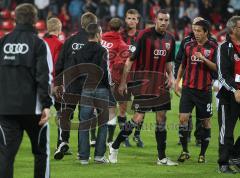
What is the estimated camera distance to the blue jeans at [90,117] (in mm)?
11664

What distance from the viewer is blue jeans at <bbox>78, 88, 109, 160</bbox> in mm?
11664

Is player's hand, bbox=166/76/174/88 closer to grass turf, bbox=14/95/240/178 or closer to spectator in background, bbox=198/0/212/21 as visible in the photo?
grass turf, bbox=14/95/240/178

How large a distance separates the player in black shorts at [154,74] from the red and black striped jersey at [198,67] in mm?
330

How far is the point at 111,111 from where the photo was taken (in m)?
→ 13.0

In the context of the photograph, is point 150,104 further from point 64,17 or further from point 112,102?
point 64,17

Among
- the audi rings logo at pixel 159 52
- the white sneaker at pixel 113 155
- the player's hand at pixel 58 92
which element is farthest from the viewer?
the player's hand at pixel 58 92

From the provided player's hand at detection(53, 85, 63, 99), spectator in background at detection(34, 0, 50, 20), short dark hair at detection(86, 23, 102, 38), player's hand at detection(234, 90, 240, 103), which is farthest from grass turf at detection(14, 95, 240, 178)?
spectator in background at detection(34, 0, 50, 20)

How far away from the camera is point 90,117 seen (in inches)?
465

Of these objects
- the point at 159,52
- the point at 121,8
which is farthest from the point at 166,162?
the point at 121,8

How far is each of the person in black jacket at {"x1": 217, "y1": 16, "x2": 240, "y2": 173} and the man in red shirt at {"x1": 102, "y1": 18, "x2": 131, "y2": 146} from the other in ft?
8.78

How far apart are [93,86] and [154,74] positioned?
1.11 metres

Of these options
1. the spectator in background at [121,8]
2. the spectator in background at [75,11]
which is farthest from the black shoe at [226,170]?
the spectator in background at [121,8]

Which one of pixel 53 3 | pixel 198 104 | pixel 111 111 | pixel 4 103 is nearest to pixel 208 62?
pixel 198 104

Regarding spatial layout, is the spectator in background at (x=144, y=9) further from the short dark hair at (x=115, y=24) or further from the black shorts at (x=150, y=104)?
the black shorts at (x=150, y=104)
